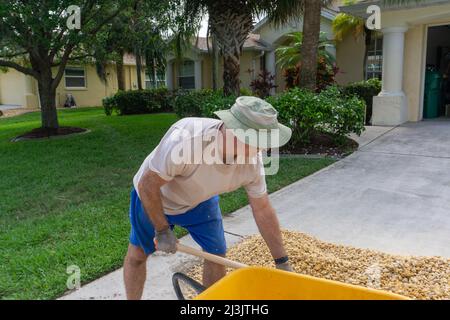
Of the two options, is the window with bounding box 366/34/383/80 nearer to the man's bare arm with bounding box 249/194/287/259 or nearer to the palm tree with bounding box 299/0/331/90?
the palm tree with bounding box 299/0/331/90

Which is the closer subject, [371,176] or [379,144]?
[371,176]

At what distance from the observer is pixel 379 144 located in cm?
874

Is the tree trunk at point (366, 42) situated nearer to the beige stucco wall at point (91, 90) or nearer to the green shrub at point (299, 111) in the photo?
the green shrub at point (299, 111)

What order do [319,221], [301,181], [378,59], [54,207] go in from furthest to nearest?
[378,59], [301,181], [54,207], [319,221]

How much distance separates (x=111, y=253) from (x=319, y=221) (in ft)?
7.31

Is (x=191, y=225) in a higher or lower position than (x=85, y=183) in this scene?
higher

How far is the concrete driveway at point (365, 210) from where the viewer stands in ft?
12.1

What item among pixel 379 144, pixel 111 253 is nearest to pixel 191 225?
pixel 111 253

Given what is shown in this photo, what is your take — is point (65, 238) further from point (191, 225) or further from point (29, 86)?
point (29, 86)

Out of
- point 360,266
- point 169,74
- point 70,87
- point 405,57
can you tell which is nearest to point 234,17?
point 405,57

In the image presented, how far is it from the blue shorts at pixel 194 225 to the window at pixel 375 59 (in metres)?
15.5

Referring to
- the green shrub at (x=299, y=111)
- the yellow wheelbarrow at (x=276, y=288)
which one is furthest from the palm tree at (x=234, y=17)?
the yellow wheelbarrow at (x=276, y=288)
